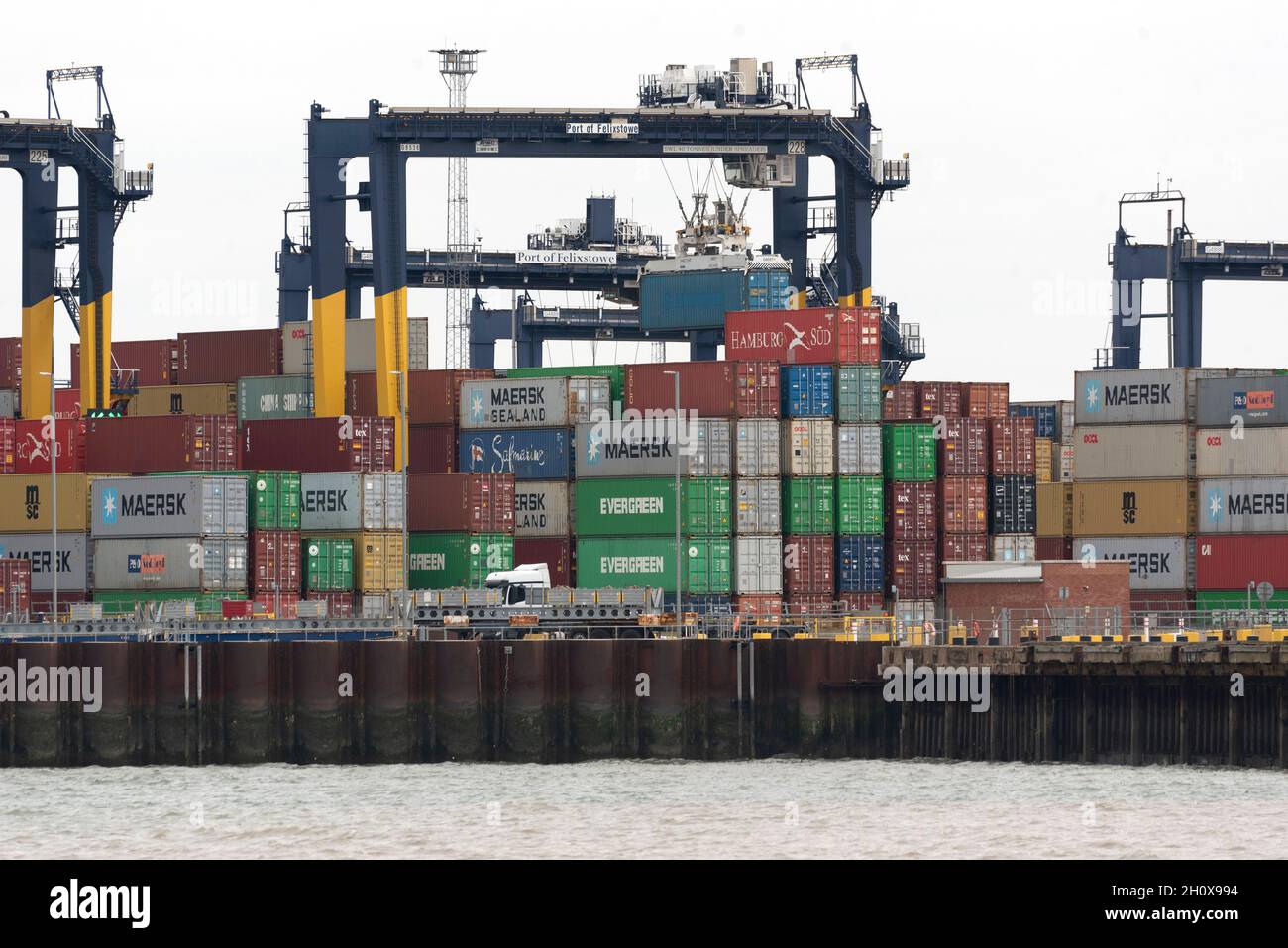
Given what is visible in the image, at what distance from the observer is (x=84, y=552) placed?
82.8 m

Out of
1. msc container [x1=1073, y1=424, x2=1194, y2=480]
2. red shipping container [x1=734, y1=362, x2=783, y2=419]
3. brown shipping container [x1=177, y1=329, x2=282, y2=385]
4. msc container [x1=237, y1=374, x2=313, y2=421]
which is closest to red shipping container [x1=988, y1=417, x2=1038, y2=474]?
msc container [x1=1073, y1=424, x2=1194, y2=480]

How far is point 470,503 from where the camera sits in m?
82.4

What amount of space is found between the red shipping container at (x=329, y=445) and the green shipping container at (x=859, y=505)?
15640mm

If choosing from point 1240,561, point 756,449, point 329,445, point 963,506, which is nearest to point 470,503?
point 329,445

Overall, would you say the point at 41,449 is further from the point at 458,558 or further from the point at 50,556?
the point at 458,558

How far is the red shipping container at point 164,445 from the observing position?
84625 mm

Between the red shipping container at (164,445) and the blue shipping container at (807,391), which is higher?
the blue shipping container at (807,391)

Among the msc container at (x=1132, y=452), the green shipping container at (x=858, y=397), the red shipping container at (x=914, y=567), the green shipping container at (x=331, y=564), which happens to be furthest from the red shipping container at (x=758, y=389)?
the green shipping container at (x=331, y=564)

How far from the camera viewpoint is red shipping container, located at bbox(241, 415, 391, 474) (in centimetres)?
8394

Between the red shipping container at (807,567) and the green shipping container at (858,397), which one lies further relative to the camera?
the green shipping container at (858,397)

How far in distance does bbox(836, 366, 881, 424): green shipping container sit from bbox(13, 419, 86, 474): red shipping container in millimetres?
26768

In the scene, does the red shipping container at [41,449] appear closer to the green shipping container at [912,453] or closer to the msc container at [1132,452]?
the green shipping container at [912,453]

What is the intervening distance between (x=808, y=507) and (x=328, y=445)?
16.8 meters

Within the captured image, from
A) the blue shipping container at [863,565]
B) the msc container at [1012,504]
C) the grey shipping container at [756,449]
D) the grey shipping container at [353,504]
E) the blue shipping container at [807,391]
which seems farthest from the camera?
the msc container at [1012,504]
